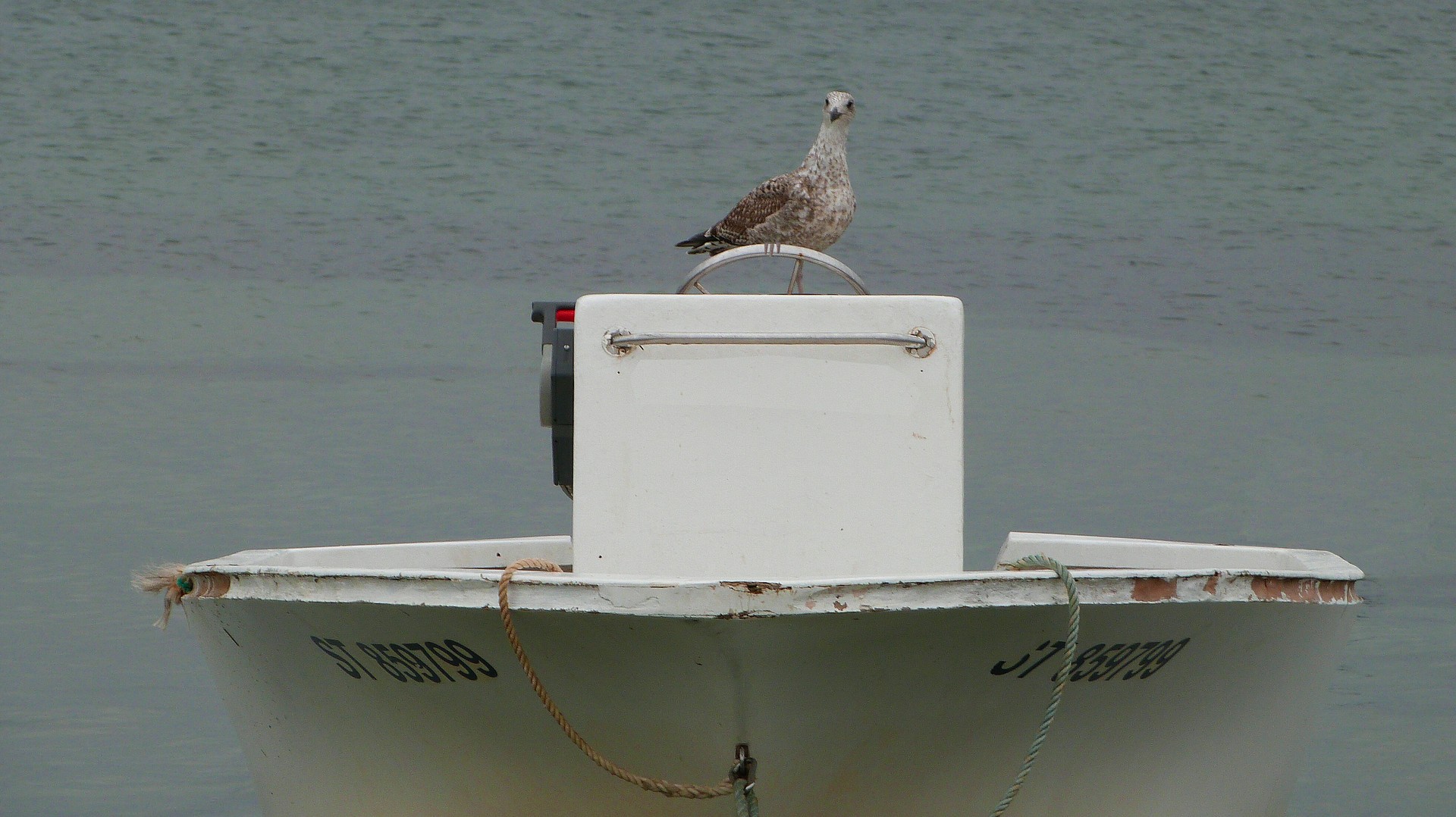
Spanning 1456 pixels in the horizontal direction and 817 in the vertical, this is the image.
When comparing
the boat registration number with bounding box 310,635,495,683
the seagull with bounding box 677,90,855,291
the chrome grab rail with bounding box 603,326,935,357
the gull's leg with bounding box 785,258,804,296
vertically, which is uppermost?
the seagull with bounding box 677,90,855,291

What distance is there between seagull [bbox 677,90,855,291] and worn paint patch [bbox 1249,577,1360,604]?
4.51 feet

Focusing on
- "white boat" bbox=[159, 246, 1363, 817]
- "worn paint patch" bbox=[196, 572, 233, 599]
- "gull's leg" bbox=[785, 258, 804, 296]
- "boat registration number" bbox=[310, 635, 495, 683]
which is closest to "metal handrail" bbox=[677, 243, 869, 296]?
"gull's leg" bbox=[785, 258, 804, 296]

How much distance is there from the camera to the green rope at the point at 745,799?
3.01 meters

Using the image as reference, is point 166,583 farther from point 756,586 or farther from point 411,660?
point 756,586

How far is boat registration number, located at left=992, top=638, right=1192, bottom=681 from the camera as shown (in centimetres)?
301

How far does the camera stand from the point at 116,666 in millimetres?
7879

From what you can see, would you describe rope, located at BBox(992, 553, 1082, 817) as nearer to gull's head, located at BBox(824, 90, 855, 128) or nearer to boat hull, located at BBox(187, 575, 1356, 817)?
boat hull, located at BBox(187, 575, 1356, 817)

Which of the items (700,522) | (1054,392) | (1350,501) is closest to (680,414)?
(700,522)

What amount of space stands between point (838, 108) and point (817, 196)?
0.22 meters

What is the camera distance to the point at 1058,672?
3055 mm

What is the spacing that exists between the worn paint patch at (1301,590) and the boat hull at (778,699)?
0.02 metres

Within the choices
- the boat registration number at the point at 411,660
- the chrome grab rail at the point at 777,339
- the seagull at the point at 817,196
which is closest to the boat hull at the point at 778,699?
the boat registration number at the point at 411,660

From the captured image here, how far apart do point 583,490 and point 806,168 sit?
120cm

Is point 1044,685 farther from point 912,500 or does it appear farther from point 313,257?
Answer: point 313,257
